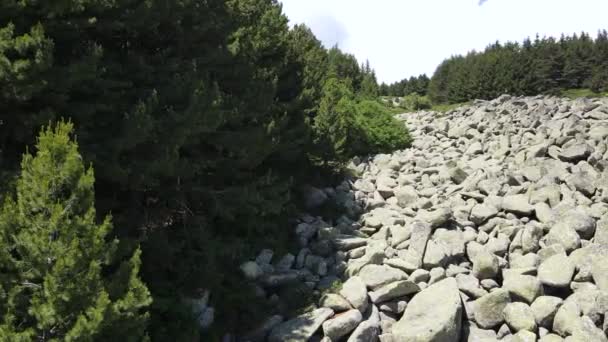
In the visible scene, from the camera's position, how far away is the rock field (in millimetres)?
11242

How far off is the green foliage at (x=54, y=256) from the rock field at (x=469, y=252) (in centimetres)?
588

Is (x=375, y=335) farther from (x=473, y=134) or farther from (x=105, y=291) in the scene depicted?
(x=473, y=134)

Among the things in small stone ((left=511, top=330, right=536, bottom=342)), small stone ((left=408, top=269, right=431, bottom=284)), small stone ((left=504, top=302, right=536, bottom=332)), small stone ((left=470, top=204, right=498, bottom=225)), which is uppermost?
small stone ((left=470, top=204, right=498, bottom=225))

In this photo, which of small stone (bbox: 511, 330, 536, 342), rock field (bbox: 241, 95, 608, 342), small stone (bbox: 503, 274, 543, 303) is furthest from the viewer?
small stone (bbox: 503, 274, 543, 303)

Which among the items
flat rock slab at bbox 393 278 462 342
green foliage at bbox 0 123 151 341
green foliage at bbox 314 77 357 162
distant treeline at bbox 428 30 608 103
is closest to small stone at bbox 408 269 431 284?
flat rock slab at bbox 393 278 462 342

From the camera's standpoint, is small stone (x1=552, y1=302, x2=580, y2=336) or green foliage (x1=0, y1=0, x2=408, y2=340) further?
small stone (x1=552, y1=302, x2=580, y2=336)

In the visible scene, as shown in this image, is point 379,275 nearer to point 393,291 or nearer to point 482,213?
point 393,291

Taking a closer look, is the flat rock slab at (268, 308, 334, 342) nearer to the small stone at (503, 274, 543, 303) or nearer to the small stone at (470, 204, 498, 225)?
the small stone at (503, 274, 543, 303)

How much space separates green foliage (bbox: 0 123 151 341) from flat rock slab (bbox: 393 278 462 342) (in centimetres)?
690

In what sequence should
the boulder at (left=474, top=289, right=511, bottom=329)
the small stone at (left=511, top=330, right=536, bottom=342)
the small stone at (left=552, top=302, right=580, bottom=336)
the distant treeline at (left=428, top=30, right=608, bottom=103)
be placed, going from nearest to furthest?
the small stone at (left=552, top=302, right=580, bottom=336), the small stone at (left=511, top=330, right=536, bottom=342), the boulder at (left=474, top=289, right=511, bottom=329), the distant treeline at (left=428, top=30, right=608, bottom=103)

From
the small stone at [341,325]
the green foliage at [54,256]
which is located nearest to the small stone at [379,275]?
the small stone at [341,325]

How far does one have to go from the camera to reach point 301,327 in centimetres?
1162

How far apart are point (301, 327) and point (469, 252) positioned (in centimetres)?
631

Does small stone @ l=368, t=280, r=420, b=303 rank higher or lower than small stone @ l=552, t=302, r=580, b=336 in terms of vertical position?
higher
